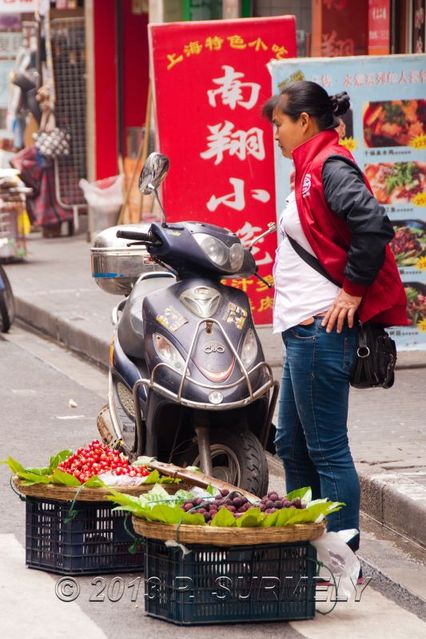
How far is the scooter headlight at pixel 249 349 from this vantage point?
20.8ft

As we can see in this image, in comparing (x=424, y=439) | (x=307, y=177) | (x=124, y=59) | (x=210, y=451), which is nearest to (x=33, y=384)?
(x=424, y=439)

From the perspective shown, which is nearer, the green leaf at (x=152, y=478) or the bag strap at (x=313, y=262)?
the bag strap at (x=313, y=262)

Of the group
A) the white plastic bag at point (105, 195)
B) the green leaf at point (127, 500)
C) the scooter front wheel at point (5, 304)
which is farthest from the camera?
the white plastic bag at point (105, 195)

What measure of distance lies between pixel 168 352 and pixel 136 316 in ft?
1.76

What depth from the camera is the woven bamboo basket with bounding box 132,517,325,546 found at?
16.2ft

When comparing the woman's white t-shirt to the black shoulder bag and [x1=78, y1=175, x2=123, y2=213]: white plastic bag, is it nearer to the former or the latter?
the black shoulder bag

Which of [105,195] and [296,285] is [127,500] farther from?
[105,195]

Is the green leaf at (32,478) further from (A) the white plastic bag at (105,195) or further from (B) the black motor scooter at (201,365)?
(A) the white plastic bag at (105,195)

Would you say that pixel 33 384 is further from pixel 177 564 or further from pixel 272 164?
pixel 177 564

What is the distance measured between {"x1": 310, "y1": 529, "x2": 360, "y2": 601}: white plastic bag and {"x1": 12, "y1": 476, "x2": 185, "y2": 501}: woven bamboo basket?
77 cm

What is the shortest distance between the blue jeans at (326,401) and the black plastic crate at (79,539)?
29.5 inches

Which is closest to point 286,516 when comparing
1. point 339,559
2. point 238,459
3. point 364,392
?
point 339,559

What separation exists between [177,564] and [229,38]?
600 centimetres

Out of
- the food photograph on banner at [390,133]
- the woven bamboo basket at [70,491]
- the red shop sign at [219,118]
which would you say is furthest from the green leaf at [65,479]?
the red shop sign at [219,118]
